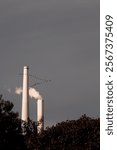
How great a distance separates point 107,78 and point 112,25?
2459 millimetres

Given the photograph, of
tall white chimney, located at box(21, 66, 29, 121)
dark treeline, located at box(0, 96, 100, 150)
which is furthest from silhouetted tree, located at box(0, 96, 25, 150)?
tall white chimney, located at box(21, 66, 29, 121)

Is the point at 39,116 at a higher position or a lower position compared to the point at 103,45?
higher

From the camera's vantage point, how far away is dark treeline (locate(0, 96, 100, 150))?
189 ft

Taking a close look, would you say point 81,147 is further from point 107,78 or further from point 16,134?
point 107,78

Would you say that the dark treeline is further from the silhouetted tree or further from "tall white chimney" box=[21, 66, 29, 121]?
"tall white chimney" box=[21, 66, 29, 121]

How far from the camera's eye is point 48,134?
66625 millimetres

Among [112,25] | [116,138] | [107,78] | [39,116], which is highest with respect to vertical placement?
[39,116]

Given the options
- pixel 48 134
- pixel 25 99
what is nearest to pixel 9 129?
pixel 48 134

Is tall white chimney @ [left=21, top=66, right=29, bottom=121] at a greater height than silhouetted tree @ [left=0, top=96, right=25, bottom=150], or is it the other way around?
tall white chimney @ [left=21, top=66, right=29, bottom=121]

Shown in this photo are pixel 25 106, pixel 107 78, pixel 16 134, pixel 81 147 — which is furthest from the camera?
pixel 25 106

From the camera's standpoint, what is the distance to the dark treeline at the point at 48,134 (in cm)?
5769

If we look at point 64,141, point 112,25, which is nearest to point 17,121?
point 64,141

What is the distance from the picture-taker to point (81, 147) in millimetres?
63750

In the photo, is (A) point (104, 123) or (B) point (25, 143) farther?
(B) point (25, 143)
